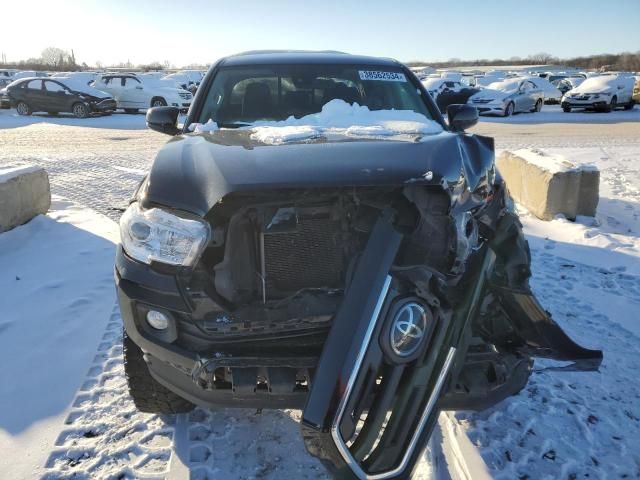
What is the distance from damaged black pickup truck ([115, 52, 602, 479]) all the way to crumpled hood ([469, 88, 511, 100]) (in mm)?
18789

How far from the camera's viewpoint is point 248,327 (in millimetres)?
2082

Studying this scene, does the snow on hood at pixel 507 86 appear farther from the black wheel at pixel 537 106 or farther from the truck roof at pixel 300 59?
the truck roof at pixel 300 59

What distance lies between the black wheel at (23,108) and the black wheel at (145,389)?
811 inches

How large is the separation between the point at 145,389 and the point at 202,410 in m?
0.41

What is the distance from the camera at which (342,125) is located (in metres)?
3.19

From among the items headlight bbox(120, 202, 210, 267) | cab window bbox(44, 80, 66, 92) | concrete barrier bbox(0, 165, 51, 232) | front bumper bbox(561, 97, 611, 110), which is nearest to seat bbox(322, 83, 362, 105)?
headlight bbox(120, 202, 210, 267)

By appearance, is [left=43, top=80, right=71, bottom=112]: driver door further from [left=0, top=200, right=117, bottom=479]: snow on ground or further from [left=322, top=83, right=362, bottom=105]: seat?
[left=322, top=83, right=362, bottom=105]: seat

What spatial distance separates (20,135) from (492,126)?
13837mm

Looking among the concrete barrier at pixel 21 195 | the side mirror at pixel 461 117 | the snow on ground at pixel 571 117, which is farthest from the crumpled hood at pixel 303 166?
the snow on ground at pixel 571 117

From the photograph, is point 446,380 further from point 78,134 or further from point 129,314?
point 78,134

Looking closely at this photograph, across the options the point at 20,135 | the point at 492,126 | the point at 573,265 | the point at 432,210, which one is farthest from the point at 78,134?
the point at 432,210

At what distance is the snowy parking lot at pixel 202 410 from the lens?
243 centimetres

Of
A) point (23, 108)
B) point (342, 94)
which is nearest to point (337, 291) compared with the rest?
point (342, 94)

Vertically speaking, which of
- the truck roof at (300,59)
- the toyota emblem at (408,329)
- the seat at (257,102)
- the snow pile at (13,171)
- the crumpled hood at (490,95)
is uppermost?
the truck roof at (300,59)
